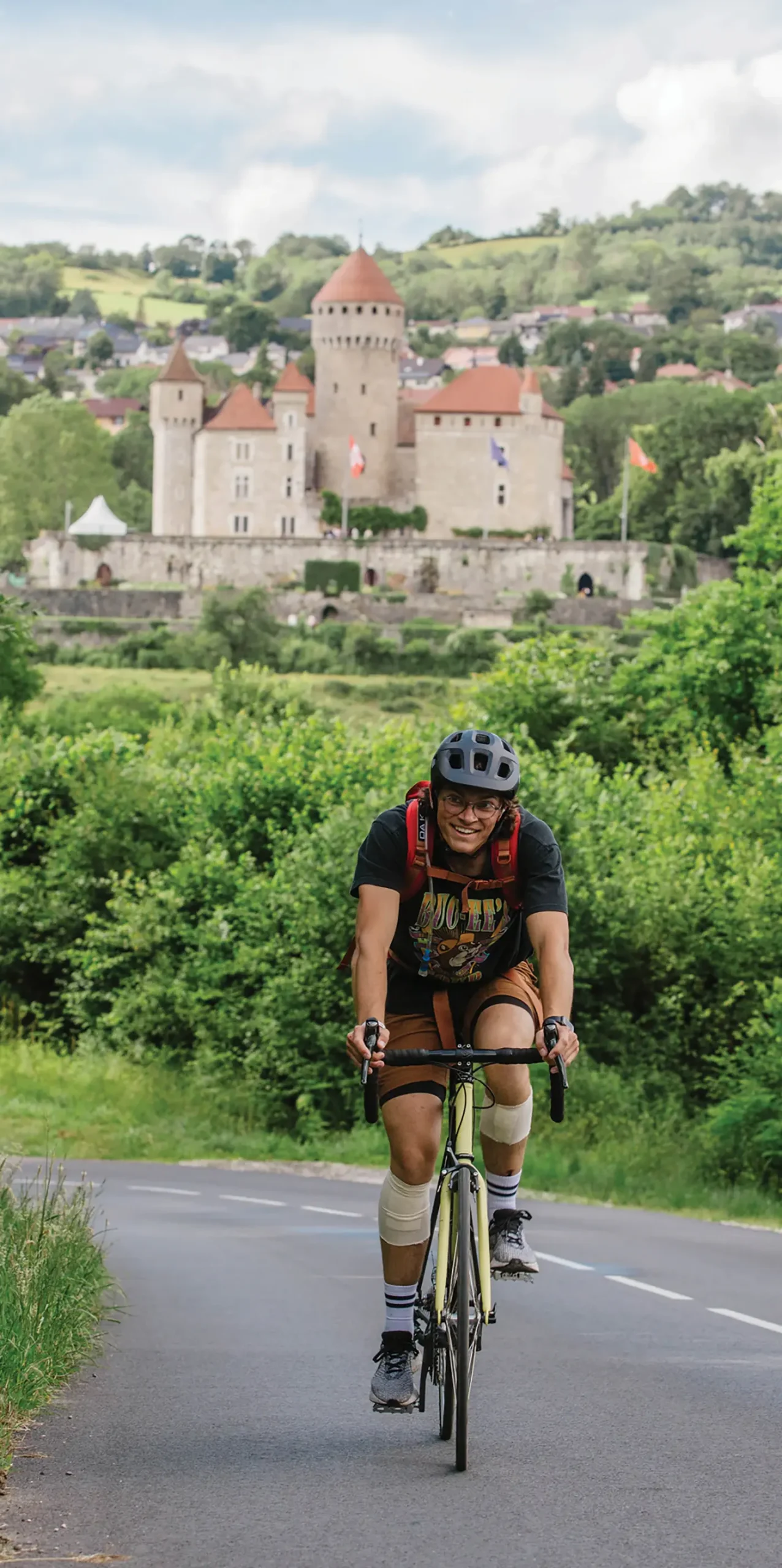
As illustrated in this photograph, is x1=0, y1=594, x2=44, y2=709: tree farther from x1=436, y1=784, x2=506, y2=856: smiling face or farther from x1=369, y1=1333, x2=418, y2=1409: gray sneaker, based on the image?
x1=436, y1=784, x2=506, y2=856: smiling face

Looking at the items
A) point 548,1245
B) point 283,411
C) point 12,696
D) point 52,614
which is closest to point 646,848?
point 548,1245

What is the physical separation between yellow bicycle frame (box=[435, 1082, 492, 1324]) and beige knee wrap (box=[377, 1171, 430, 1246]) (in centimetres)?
13

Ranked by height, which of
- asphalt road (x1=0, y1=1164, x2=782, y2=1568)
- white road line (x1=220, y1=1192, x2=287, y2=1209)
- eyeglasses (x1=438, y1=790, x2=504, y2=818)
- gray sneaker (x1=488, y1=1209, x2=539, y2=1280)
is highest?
eyeglasses (x1=438, y1=790, x2=504, y2=818)

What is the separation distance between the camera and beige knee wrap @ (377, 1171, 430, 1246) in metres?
6.56

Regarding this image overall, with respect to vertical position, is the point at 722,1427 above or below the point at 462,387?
below

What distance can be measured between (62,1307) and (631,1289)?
4283 mm

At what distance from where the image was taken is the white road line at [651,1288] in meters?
11.1

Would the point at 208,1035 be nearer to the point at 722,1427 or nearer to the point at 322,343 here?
the point at 722,1427

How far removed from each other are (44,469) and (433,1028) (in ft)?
537

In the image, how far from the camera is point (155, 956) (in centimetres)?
3381

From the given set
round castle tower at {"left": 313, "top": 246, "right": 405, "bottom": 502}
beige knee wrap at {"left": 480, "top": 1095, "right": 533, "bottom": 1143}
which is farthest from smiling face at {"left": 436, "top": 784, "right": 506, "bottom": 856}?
round castle tower at {"left": 313, "top": 246, "right": 405, "bottom": 502}

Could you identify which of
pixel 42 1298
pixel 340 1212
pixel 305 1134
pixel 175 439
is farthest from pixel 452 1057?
pixel 175 439

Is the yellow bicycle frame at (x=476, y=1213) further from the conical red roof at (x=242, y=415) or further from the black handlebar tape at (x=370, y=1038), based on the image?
the conical red roof at (x=242, y=415)

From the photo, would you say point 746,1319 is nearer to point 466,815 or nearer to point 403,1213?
point 403,1213
